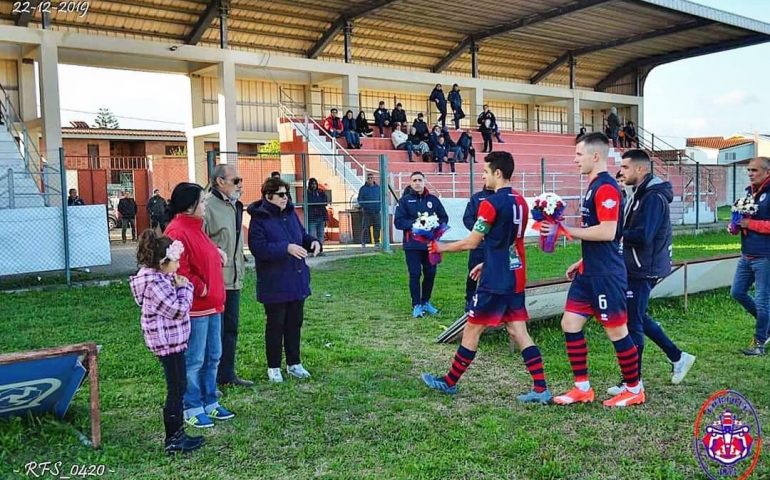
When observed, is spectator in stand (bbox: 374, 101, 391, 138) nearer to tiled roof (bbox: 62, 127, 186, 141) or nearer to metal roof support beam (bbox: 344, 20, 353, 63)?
metal roof support beam (bbox: 344, 20, 353, 63)

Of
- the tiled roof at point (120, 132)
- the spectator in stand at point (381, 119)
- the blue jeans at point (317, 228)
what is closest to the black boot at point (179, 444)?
the blue jeans at point (317, 228)

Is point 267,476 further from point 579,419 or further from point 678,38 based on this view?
point 678,38

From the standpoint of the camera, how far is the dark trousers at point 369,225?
17.1 metres

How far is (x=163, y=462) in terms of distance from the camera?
4.18 m

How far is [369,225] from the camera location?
1742 centimetres

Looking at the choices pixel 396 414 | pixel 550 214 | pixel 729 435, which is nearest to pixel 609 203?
pixel 550 214

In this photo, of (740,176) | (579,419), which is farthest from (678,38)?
(579,419)

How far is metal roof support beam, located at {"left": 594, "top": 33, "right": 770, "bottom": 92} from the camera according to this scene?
32.2 metres

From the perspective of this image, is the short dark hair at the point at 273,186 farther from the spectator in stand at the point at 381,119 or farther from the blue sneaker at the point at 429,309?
the spectator in stand at the point at 381,119

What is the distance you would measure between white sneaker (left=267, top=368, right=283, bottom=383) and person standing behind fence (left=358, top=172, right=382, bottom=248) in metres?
10.8

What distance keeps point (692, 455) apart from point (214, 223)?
11.8 ft

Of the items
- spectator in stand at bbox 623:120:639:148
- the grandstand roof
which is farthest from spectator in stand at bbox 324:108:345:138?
spectator in stand at bbox 623:120:639:148

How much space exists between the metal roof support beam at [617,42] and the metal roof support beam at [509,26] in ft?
20.0

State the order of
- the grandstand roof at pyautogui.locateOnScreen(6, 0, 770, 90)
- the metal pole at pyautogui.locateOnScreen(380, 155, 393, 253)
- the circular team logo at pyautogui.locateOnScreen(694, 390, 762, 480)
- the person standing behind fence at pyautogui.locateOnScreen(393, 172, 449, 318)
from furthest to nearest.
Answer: the grandstand roof at pyautogui.locateOnScreen(6, 0, 770, 90) < the metal pole at pyautogui.locateOnScreen(380, 155, 393, 253) < the person standing behind fence at pyautogui.locateOnScreen(393, 172, 449, 318) < the circular team logo at pyautogui.locateOnScreen(694, 390, 762, 480)
